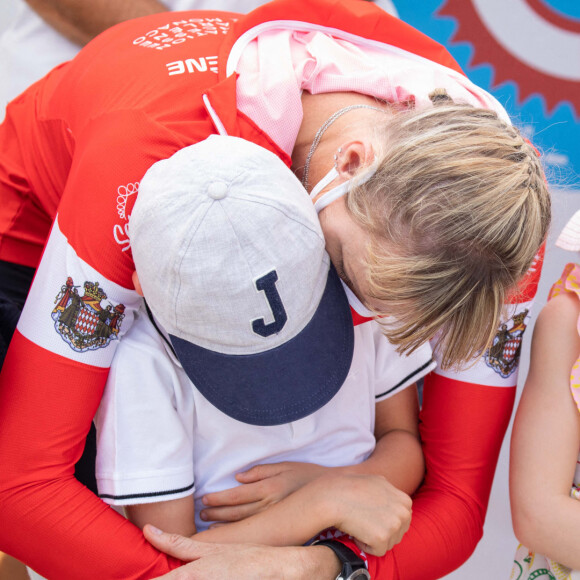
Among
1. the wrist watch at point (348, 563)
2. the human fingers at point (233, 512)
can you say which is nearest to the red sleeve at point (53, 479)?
the human fingers at point (233, 512)

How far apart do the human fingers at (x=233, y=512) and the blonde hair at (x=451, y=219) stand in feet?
1.11

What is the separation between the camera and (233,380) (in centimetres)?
83

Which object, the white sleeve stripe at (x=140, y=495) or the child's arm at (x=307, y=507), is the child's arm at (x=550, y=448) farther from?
the white sleeve stripe at (x=140, y=495)

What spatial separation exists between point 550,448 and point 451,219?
0.44 m

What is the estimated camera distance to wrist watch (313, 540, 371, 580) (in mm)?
898

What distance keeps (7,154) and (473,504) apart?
914 mm

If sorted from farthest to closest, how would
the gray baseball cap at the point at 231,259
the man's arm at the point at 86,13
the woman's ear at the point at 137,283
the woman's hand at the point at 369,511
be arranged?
the man's arm at the point at 86,13 → the woman's hand at the point at 369,511 → the woman's ear at the point at 137,283 → the gray baseball cap at the point at 231,259

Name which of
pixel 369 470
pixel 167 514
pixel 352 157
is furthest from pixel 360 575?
pixel 352 157

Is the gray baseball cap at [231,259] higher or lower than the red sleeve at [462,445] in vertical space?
higher

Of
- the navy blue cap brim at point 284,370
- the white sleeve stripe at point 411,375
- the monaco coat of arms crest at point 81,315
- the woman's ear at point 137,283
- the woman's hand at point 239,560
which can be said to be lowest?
the woman's hand at point 239,560

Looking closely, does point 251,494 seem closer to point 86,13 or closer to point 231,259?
point 231,259

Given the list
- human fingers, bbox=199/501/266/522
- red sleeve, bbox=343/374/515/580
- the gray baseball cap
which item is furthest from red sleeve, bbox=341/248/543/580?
the gray baseball cap

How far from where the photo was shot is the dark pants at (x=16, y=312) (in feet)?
2.94

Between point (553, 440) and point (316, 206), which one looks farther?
point (553, 440)
